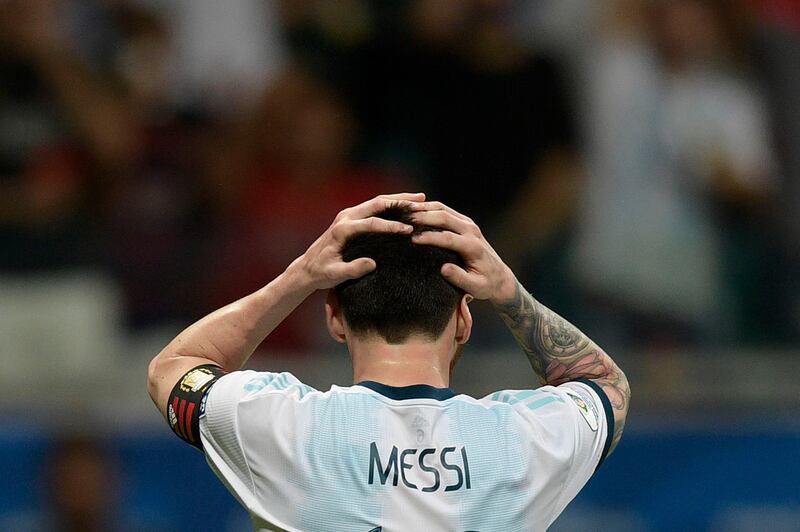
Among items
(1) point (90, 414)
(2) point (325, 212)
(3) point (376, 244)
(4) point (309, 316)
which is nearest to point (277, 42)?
(2) point (325, 212)

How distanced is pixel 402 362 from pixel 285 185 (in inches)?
178

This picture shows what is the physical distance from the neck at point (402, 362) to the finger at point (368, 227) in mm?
241

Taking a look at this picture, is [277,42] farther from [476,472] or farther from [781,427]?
[476,472]

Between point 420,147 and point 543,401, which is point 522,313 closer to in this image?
point 543,401

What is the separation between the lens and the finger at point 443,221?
10.1 feet

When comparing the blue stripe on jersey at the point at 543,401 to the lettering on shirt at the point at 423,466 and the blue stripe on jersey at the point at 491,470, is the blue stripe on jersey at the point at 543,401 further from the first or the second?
the lettering on shirt at the point at 423,466

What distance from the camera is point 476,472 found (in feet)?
9.71

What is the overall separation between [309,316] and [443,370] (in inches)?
156

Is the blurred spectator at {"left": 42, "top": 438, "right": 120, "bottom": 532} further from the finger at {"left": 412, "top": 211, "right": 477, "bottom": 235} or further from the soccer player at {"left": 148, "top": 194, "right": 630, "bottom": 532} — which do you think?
the finger at {"left": 412, "top": 211, "right": 477, "bottom": 235}

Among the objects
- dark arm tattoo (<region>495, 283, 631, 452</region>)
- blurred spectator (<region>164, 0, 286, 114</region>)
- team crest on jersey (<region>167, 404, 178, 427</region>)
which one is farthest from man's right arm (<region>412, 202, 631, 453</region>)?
blurred spectator (<region>164, 0, 286, 114</region>)

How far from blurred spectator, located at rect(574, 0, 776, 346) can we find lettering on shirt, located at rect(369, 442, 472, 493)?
4.23 metres

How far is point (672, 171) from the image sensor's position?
7609 millimetres

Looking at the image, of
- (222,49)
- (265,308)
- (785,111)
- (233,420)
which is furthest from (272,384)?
(785,111)

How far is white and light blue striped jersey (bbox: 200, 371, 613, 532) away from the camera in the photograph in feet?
9.57
